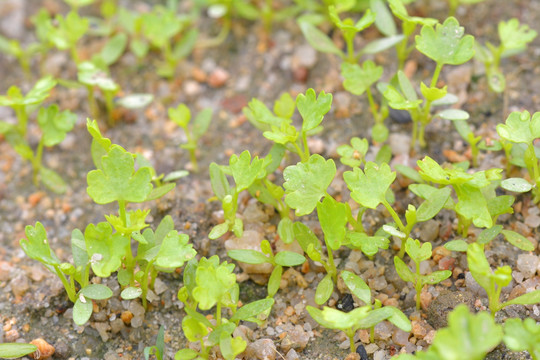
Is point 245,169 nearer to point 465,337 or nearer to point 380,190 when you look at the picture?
point 380,190

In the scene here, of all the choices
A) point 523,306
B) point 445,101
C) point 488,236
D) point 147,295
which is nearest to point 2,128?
point 147,295

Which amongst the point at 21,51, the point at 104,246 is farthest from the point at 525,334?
the point at 21,51

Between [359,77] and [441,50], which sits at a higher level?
[441,50]

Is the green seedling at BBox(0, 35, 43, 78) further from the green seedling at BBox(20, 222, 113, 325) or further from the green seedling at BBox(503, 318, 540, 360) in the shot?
the green seedling at BBox(503, 318, 540, 360)

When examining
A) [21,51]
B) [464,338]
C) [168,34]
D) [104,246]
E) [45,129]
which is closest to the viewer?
[464,338]

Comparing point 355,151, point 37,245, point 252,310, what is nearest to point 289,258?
point 252,310

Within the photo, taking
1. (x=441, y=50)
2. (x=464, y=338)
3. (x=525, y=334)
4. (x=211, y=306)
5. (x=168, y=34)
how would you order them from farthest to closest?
(x=168, y=34), (x=441, y=50), (x=211, y=306), (x=525, y=334), (x=464, y=338)

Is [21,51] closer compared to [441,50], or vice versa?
[441,50]

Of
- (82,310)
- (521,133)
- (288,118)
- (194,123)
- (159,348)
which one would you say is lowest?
(159,348)

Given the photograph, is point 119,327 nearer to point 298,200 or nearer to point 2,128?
point 298,200
